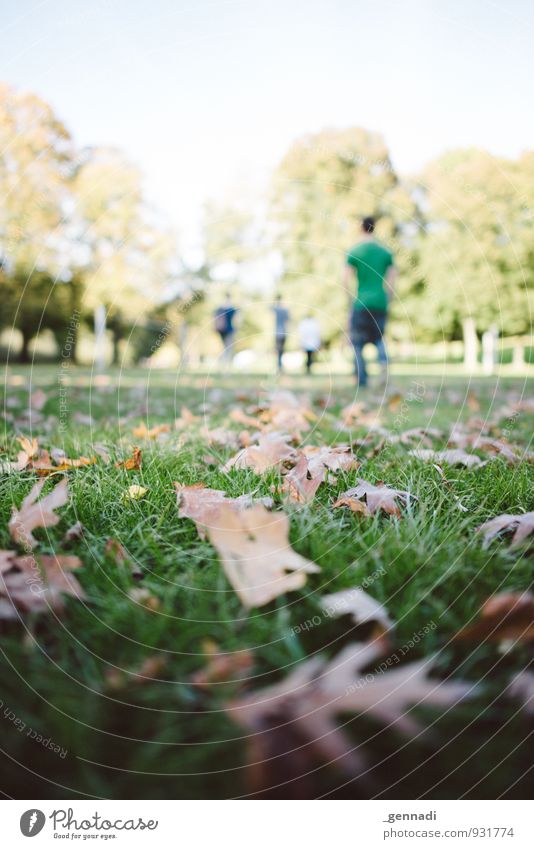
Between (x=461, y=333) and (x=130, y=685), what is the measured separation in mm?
23239

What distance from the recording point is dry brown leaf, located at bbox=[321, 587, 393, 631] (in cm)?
88

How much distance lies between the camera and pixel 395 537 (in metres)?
1.14

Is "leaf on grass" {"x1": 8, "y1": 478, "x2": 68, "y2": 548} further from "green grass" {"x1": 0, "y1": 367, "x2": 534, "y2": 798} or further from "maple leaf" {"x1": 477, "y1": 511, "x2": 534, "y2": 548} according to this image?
"maple leaf" {"x1": 477, "y1": 511, "x2": 534, "y2": 548}

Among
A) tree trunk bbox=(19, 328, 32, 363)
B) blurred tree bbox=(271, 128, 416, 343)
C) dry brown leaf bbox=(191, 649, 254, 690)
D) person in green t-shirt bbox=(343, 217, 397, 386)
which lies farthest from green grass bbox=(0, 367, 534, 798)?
tree trunk bbox=(19, 328, 32, 363)

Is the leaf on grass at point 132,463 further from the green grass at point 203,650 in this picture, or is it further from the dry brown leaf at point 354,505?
the dry brown leaf at point 354,505

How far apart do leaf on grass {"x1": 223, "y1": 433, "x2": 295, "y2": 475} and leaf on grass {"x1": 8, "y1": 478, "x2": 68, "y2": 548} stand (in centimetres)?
55

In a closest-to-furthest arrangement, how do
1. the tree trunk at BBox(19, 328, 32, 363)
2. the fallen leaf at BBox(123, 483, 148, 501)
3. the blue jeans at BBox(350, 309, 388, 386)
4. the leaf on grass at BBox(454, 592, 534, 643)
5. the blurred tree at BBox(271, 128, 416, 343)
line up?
1. the leaf on grass at BBox(454, 592, 534, 643)
2. the fallen leaf at BBox(123, 483, 148, 501)
3. the blue jeans at BBox(350, 309, 388, 386)
4. the blurred tree at BBox(271, 128, 416, 343)
5. the tree trunk at BBox(19, 328, 32, 363)

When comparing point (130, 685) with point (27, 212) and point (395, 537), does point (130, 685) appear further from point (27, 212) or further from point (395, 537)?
point (27, 212)

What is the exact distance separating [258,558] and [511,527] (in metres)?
0.60

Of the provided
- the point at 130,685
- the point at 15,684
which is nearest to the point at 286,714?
the point at 130,685

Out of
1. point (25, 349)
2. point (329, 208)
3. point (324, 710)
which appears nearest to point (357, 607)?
point (324, 710)

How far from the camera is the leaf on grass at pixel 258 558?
3.08 ft

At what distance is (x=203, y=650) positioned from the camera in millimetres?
840

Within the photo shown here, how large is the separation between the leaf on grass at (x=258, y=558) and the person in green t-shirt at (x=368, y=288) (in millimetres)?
4420
